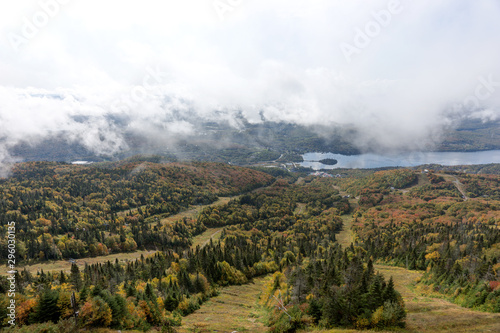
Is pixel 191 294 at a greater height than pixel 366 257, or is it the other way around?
pixel 191 294

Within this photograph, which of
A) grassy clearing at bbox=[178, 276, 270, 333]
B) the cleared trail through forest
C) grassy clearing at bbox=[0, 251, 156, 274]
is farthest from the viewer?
grassy clearing at bbox=[0, 251, 156, 274]

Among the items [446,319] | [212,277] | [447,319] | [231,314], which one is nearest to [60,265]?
[212,277]

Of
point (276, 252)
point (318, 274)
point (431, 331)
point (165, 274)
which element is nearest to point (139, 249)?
point (165, 274)

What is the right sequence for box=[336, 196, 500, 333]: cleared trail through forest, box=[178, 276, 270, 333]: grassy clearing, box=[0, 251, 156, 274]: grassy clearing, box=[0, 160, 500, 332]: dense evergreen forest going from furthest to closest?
box=[0, 251, 156, 274]: grassy clearing
box=[178, 276, 270, 333]: grassy clearing
box=[0, 160, 500, 332]: dense evergreen forest
box=[336, 196, 500, 333]: cleared trail through forest

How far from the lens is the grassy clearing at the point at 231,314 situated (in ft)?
205

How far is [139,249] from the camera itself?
577 feet

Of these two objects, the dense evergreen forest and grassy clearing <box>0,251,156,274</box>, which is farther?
grassy clearing <box>0,251,156,274</box>

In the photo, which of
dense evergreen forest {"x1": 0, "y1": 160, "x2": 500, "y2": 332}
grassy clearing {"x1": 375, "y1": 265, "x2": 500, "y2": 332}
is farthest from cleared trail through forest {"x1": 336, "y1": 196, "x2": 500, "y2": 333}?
dense evergreen forest {"x1": 0, "y1": 160, "x2": 500, "y2": 332}

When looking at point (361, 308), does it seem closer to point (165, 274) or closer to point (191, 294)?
point (191, 294)

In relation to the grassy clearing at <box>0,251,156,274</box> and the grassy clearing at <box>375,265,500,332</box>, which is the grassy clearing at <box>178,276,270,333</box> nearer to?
the grassy clearing at <box>375,265,500,332</box>

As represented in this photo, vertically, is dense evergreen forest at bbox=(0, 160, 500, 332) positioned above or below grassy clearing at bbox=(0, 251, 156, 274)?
above

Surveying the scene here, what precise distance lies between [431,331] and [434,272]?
175 feet

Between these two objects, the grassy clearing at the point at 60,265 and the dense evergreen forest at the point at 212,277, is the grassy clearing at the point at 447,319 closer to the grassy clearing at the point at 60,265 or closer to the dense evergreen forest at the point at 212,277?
the dense evergreen forest at the point at 212,277

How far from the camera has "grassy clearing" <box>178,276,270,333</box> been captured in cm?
6259
